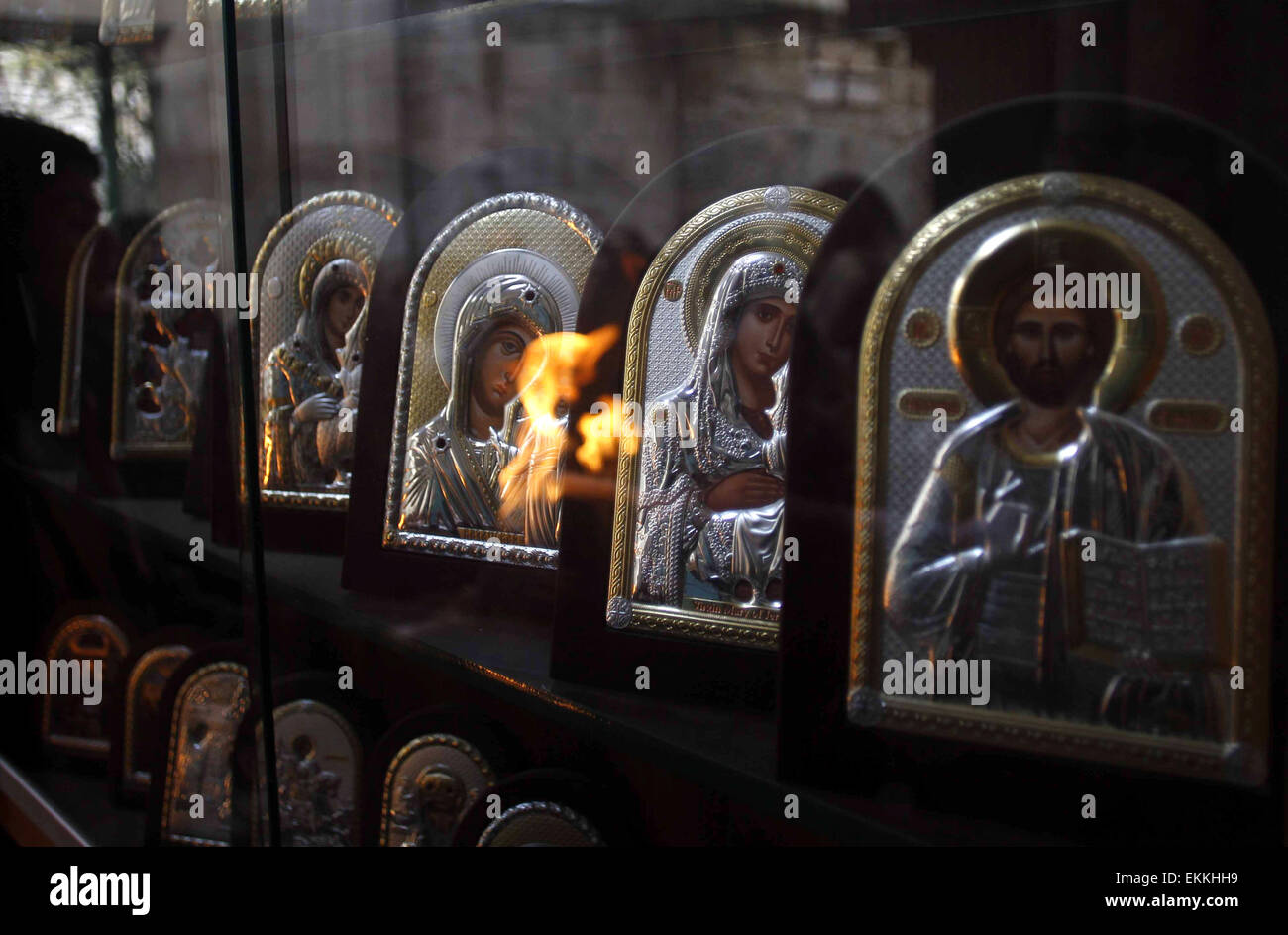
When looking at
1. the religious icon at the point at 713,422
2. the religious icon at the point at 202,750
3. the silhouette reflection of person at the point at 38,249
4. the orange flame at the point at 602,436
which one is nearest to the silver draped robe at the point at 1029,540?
the religious icon at the point at 713,422

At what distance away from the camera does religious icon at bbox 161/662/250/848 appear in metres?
1.19

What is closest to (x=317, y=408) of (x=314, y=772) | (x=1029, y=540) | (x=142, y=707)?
(x=314, y=772)

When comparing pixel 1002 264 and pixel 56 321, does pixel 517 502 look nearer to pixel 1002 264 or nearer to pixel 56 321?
pixel 1002 264

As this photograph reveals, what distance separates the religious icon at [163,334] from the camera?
130 cm

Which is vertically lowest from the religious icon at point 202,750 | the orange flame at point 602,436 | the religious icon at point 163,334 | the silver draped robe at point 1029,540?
the religious icon at point 202,750

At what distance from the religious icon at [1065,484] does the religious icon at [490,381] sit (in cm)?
37

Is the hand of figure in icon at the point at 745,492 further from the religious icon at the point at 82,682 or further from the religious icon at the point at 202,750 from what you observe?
the religious icon at the point at 82,682

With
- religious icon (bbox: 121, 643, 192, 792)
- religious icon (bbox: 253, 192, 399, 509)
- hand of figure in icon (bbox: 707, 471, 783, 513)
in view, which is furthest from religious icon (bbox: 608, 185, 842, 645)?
religious icon (bbox: 121, 643, 192, 792)

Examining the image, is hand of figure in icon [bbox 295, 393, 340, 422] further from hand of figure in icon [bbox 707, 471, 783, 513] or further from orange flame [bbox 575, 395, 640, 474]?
hand of figure in icon [bbox 707, 471, 783, 513]

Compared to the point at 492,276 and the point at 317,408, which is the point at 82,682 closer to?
the point at 317,408

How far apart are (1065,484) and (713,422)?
301 millimetres

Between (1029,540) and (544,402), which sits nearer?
(1029,540)

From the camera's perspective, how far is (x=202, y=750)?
122cm
